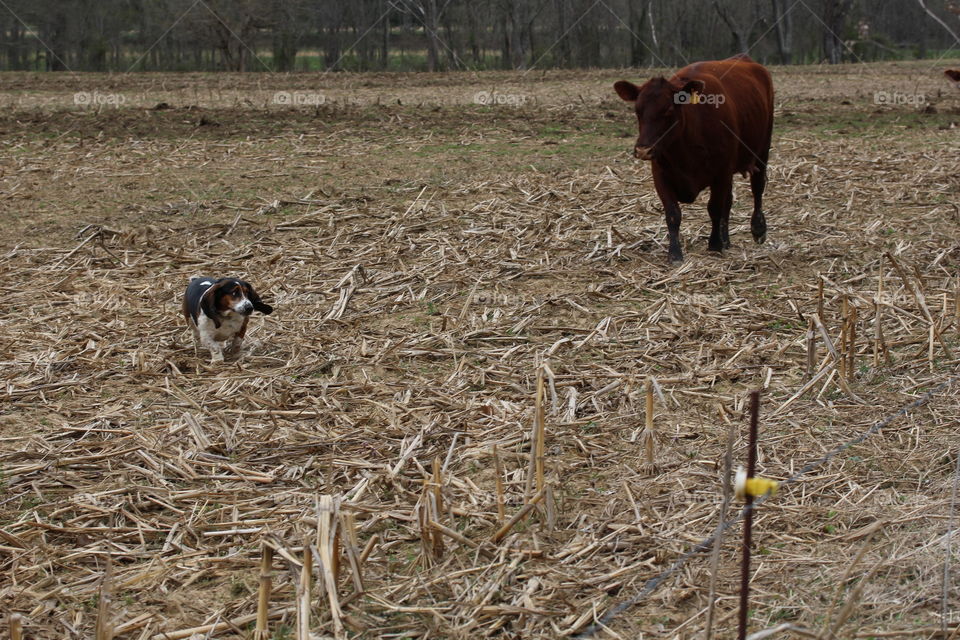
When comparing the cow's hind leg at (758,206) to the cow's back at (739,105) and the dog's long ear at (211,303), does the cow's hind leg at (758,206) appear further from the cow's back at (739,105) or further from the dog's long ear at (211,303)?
the dog's long ear at (211,303)

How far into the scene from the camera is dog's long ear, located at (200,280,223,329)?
21.9ft

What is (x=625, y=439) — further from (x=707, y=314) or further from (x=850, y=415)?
(x=707, y=314)

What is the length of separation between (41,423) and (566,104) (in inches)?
615

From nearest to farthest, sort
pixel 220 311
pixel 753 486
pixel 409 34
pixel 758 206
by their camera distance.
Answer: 1. pixel 753 486
2. pixel 220 311
3. pixel 758 206
4. pixel 409 34

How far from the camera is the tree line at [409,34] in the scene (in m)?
39.2

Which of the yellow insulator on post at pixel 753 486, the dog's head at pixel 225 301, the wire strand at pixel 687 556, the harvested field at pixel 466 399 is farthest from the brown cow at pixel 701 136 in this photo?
the yellow insulator on post at pixel 753 486

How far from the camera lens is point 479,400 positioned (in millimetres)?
6000

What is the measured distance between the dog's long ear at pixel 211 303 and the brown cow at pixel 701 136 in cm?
351

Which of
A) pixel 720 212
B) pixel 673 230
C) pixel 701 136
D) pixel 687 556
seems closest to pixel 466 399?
pixel 687 556

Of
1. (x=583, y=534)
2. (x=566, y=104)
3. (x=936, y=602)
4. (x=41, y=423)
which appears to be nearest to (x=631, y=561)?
(x=583, y=534)

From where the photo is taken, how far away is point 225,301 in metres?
6.69

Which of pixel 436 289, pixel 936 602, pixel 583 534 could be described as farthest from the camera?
pixel 436 289

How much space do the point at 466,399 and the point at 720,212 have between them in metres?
4.03

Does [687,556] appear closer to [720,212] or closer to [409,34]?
[720,212]
